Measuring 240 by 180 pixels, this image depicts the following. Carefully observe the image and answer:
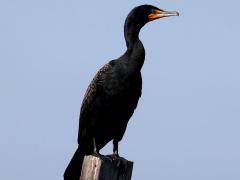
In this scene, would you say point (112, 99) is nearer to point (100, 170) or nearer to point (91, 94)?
point (91, 94)

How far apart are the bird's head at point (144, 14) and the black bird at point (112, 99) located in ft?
0.22

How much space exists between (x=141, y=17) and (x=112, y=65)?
874mm

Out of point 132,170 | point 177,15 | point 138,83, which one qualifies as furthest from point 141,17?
point 132,170

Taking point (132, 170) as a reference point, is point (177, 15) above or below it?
above

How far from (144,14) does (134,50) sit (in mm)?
772

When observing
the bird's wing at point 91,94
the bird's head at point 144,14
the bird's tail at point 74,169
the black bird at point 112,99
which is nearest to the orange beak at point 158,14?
the bird's head at point 144,14

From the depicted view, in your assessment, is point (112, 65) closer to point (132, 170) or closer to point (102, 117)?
point (102, 117)

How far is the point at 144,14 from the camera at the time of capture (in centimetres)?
823

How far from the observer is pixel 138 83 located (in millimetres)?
7672

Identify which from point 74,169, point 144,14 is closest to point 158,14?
point 144,14

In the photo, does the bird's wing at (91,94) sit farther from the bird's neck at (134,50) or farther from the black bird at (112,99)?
the bird's neck at (134,50)

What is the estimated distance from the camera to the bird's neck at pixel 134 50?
7512mm

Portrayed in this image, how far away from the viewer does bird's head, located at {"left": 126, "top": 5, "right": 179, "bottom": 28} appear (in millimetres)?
8109

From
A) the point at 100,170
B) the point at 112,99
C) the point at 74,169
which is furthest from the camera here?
the point at 112,99
